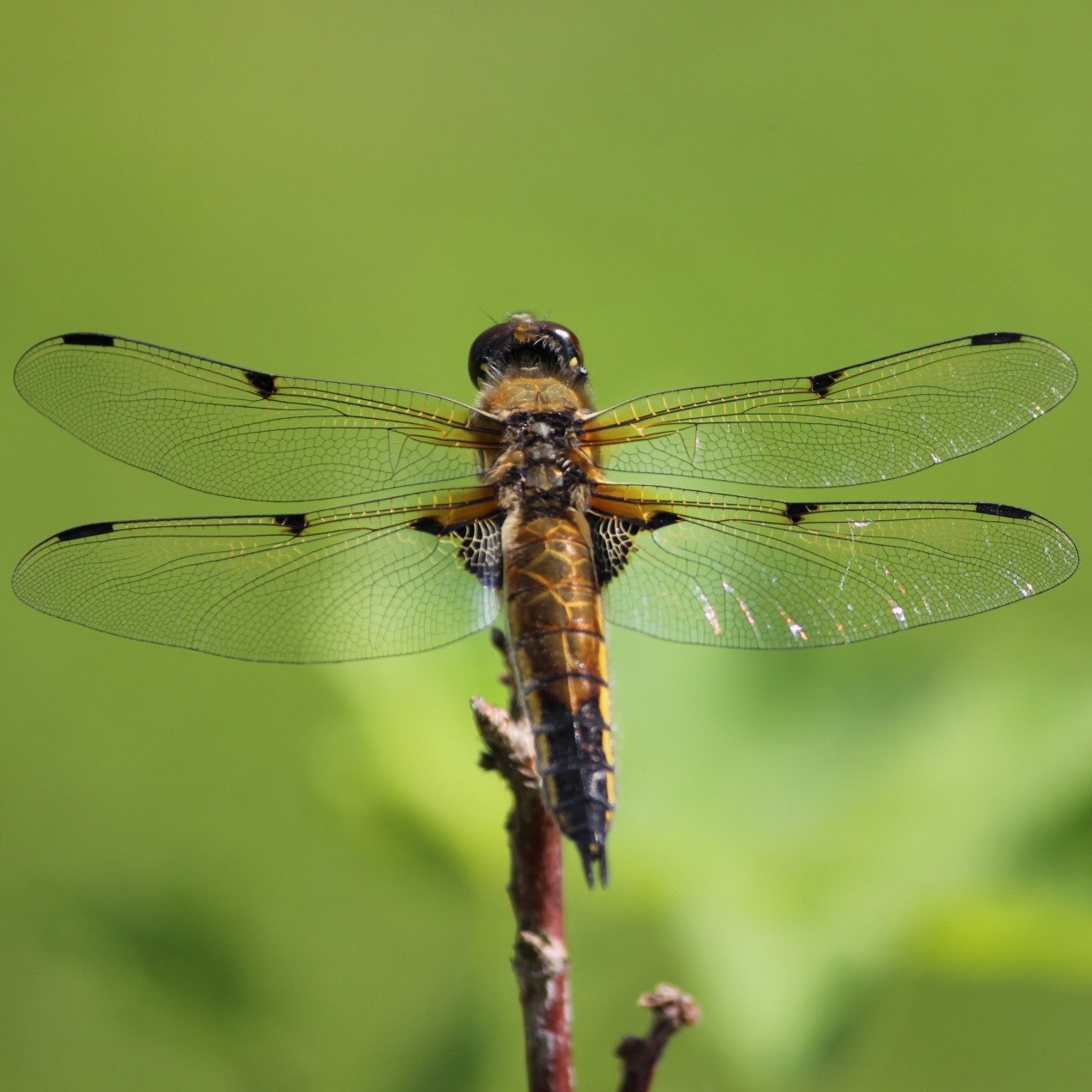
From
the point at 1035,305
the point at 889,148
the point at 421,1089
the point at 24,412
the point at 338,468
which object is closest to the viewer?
the point at 338,468

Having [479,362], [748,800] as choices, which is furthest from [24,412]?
[748,800]

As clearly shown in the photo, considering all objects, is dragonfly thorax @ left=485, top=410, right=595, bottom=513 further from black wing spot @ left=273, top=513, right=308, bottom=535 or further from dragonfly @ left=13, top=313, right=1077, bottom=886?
black wing spot @ left=273, top=513, right=308, bottom=535

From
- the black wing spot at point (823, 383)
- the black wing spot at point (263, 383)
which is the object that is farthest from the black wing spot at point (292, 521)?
the black wing spot at point (823, 383)

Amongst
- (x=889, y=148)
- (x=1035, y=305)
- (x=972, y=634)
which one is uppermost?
(x=889, y=148)

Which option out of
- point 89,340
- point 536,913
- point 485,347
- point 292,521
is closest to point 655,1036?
point 536,913

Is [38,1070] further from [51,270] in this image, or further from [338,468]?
[51,270]

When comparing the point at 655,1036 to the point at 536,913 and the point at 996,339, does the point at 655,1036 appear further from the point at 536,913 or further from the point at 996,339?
the point at 996,339

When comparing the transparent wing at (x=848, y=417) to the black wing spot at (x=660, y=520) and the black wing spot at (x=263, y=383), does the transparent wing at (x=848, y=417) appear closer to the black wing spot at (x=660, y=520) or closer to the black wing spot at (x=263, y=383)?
the black wing spot at (x=660, y=520)
